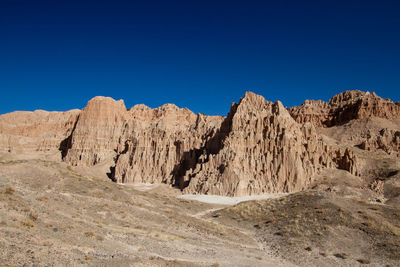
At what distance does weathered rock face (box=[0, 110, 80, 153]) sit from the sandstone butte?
244 millimetres

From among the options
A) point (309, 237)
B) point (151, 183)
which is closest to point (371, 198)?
point (309, 237)

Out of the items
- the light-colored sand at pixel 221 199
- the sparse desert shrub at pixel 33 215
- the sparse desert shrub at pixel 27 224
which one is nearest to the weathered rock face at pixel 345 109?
the light-colored sand at pixel 221 199

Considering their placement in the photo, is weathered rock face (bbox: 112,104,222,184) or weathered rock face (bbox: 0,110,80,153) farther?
weathered rock face (bbox: 0,110,80,153)

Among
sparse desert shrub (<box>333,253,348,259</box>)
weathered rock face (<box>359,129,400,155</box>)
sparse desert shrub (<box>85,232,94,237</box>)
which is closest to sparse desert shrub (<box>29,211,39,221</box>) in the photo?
sparse desert shrub (<box>85,232,94,237</box>)

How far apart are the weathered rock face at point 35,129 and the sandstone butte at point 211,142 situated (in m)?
0.24

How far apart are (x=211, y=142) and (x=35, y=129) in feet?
179

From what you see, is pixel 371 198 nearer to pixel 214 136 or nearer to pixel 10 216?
pixel 214 136

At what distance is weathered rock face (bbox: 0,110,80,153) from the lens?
8056 centimetres

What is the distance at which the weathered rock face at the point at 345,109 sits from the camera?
92.9 metres

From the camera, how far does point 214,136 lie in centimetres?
6406

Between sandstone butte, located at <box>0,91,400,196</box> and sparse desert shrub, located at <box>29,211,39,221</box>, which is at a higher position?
sandstone butte, located at <box>0,91,400,196</box>

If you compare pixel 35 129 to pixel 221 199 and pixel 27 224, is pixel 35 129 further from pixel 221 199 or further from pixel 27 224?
pixel 27 224

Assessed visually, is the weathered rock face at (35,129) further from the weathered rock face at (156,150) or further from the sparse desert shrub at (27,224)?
the sparse desert shrub at (27,224)

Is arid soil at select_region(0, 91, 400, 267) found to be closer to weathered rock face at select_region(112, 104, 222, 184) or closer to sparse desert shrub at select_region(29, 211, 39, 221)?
sparse desert shrub at select_region(29, 211, 39, 221)
